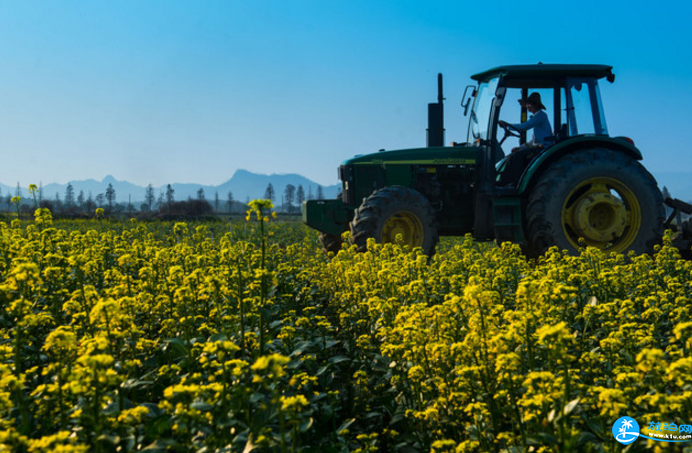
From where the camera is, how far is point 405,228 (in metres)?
7.94

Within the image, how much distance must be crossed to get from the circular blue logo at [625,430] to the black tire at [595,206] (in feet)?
17.4

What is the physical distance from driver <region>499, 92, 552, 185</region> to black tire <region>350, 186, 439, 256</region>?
1.44m

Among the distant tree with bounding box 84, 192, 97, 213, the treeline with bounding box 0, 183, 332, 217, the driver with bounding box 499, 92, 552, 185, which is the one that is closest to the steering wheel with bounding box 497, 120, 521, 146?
the driver with bounding box 499, 92, 552, 185

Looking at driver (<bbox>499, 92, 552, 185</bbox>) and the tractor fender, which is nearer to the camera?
the tractor fender

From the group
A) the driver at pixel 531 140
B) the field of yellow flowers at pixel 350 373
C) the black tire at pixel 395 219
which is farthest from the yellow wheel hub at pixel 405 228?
the field of yellow flowers at pixel 350 373

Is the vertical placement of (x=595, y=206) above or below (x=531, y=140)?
below

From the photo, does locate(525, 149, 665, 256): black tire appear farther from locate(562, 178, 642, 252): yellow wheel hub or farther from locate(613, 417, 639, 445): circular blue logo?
locate(613, 417, 639, 445): circular blue logo

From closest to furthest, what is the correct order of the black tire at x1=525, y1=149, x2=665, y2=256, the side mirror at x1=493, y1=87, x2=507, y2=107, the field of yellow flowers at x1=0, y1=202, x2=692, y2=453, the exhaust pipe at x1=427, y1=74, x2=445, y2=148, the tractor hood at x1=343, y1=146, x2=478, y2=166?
the field of yellow flowers at x1=0, y1=202, x2=692, y2=453
the black tire at x1=525, y1=149, x2=665, y2=256
the side mirror at x1=493, y1=87, x2=507, y2=107
the tractor hood at x1=343, y1=146, x2=478, y2=166
the exhaust pipe at x1=427, y1=74, x2=445, y2=148

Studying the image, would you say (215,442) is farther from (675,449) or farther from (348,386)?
(675,449)

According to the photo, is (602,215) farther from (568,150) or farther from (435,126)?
(435,126)

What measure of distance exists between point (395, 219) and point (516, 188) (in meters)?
1.96

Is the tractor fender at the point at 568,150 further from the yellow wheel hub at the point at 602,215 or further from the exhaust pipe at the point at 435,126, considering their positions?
the exhaust pipe at the point at 435,126

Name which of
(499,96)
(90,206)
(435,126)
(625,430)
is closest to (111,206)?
(90,206)

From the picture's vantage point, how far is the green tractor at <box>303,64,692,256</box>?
7332 mm
